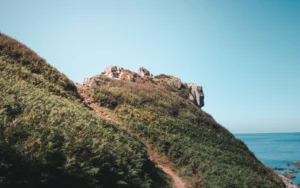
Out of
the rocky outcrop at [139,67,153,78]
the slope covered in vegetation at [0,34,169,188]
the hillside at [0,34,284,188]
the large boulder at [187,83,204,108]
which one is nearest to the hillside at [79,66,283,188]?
the hillside at [0,34,284,188]

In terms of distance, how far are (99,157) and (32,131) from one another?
324 centimetres

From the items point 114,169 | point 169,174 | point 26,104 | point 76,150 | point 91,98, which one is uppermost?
point 91,98

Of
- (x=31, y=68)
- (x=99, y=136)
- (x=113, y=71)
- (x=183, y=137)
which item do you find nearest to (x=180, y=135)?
(x=183, y=137)

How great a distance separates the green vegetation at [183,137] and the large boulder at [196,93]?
916cm

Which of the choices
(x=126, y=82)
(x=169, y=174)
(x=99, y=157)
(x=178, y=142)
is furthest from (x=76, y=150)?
(x=126, y=82)

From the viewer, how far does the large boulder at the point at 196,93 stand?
5228 centimetres

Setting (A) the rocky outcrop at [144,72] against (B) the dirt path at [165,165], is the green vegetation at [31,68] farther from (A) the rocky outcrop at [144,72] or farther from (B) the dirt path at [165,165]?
(A) the rocky outcrop at [144,72]

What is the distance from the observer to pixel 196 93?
5338cm

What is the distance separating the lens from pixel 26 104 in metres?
12.1

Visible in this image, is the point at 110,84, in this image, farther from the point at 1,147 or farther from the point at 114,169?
the point at 1,147

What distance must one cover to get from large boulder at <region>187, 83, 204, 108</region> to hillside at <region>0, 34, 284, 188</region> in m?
7.80

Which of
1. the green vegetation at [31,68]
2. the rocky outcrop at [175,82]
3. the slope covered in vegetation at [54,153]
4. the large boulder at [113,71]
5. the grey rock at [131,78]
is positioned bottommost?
the slope covered in vegetation at [54,153]

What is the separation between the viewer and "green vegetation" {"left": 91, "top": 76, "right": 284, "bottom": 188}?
67.2 ft

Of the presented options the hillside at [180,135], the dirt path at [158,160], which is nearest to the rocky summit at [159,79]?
the hillside at [180,135]
